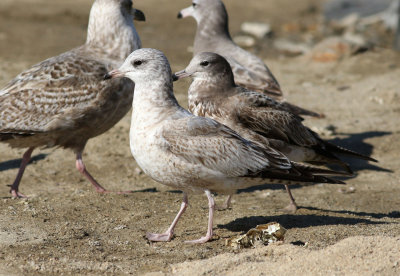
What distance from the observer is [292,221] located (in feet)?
21.2

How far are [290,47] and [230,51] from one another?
6526mm

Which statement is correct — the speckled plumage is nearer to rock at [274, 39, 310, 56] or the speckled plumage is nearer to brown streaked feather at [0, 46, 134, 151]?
brown streaked feather at [0, 46, 134, 151]

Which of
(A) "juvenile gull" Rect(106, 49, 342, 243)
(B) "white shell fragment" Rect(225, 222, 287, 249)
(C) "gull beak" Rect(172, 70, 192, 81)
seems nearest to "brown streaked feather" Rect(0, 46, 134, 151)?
(C) "gull beak" Rect(172, 70, 192, 81)

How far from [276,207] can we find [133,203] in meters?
1.56

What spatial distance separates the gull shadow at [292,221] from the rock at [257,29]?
10.6 meters

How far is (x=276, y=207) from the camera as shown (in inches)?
288

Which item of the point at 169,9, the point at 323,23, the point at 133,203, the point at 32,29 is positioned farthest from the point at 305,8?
the point at 133,203

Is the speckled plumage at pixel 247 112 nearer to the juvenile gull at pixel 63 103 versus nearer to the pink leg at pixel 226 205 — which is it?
the pink leg at pixel 226 205

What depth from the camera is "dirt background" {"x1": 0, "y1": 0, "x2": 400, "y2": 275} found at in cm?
507

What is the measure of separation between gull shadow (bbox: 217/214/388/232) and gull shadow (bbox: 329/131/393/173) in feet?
8.48

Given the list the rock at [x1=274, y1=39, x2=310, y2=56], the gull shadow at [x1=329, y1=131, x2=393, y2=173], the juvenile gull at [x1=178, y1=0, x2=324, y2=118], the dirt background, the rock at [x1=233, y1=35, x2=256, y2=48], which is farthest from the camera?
the rock at [x1=233, y1=35, x2=256, y2=48]

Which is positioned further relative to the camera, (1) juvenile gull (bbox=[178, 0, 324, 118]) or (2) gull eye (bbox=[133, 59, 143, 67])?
(1) juvenile gull (bbox=[178, 0, 324, 118])

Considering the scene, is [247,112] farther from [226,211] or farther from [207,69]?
[226,211]

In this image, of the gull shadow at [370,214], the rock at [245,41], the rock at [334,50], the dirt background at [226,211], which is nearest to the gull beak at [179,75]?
the dirt background at [226,211]
